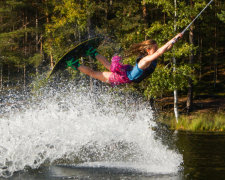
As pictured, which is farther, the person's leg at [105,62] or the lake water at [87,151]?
the person's leg at [105,62]

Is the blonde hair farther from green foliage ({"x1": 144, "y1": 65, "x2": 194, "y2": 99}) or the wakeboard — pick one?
green foliage ({"x1": 144, "y1": 65, "x2": 194, "y2": 99})

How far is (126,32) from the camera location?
19250 mm

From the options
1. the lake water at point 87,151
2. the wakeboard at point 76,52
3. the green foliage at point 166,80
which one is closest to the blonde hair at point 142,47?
the wakeboard at point 76,52

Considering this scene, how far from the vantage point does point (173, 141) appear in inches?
425

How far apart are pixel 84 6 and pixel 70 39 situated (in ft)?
6.28

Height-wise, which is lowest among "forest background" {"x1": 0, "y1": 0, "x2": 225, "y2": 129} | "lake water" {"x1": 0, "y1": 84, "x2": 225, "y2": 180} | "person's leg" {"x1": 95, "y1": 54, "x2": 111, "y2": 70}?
"lake water" {"x1": 0, "y1": 84, "x2": 225, "y2": 180}

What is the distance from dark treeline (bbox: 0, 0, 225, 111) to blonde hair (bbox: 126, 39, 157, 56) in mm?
7477

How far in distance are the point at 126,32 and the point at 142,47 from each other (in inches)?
467

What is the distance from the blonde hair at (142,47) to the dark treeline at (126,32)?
24.5 feet

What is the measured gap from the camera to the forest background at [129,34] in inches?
628

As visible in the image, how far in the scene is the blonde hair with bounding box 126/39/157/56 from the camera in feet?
24.6

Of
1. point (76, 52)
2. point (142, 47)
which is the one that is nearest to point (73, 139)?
point (76, 52)

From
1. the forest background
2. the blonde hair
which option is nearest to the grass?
the forest background

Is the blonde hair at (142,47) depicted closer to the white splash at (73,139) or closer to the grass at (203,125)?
the white splash at (73,139)
